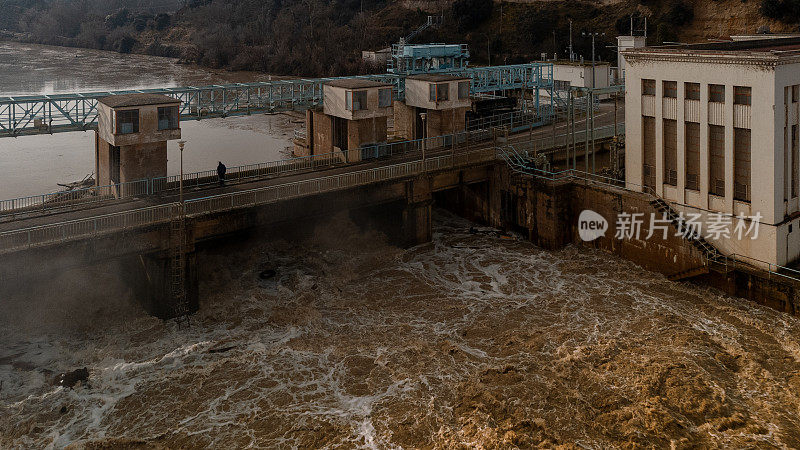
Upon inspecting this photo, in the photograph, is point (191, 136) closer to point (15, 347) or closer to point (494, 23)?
point (15, 347)

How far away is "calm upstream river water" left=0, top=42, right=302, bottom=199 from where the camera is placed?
44469 mm

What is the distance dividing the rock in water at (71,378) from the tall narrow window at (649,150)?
24.4 metres

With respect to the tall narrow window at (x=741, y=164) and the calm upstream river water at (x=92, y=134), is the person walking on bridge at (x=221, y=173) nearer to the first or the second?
the calm upstream river water at (x=92, y=134)

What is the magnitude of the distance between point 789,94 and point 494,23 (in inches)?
2873

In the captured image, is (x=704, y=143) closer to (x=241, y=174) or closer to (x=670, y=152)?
(x=670, y=152)

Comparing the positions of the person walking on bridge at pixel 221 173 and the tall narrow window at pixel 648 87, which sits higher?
the tall narrow window at pixel 648 87

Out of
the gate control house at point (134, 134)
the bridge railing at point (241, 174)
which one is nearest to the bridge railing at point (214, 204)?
the bridge railing at point (241, 174)

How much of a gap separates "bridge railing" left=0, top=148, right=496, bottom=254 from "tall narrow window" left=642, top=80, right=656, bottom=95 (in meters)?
9.14

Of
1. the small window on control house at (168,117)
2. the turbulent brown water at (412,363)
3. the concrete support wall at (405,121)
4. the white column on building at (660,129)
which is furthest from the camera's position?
the concrete support wall at (405,121)

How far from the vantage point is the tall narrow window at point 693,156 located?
1097 inches

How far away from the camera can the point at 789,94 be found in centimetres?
2541

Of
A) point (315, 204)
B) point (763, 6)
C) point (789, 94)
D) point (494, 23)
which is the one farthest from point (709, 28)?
point (315, 204)

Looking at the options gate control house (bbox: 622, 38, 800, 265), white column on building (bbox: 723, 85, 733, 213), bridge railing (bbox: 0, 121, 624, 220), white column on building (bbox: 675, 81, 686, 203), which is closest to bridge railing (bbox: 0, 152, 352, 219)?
bridge railing (bbox: 0, 121, 624, 220)

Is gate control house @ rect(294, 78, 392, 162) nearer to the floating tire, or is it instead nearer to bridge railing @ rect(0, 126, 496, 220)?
bridge railing @ rect(0, 126, 496, 220)
